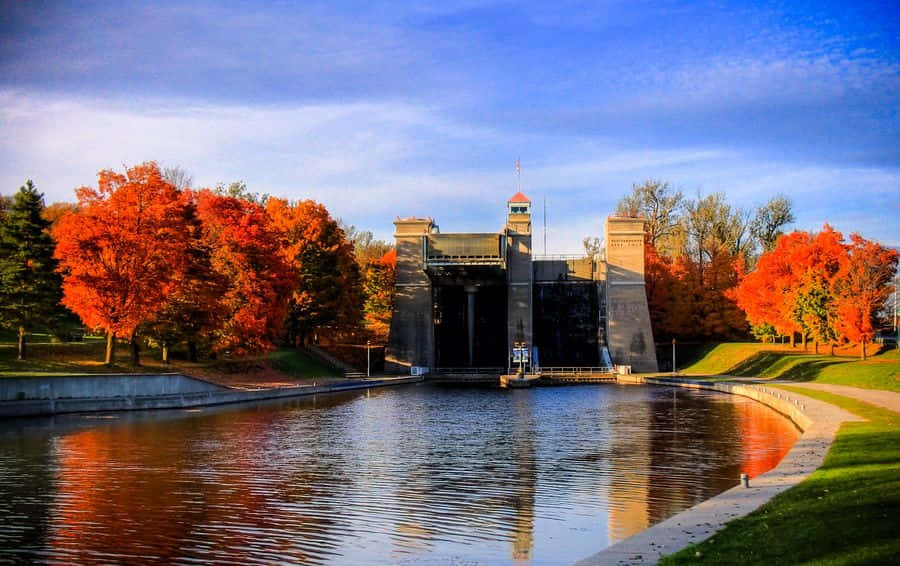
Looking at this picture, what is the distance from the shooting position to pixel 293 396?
4519 centimetres

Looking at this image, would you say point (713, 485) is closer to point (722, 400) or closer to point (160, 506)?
point (160, 506)

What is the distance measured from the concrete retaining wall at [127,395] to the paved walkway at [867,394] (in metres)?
25.7

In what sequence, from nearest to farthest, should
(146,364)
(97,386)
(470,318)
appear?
(97,386) < (146,364) < (470,318)

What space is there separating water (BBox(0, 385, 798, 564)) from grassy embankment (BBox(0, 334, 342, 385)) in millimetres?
7946

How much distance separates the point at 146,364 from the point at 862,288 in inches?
1528

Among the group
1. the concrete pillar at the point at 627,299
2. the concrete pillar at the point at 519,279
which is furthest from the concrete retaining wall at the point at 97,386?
the concrete pillar at the point at 627,299

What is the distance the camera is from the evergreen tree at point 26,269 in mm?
41625

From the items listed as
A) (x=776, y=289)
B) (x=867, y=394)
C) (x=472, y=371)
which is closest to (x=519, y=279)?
(x=472, y=371)

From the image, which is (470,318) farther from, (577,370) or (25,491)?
(25,491)

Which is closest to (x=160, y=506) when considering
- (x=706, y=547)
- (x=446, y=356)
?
(x=706, y=547)

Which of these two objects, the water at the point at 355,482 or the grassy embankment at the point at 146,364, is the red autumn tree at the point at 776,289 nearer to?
the water at the point at 355,482

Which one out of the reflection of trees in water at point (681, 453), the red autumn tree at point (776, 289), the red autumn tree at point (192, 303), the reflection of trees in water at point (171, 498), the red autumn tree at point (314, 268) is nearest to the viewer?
the reflection of trees in water at point (171, 498)

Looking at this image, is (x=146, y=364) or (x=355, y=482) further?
(x=146, y=364)

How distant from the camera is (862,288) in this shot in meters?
48.8
